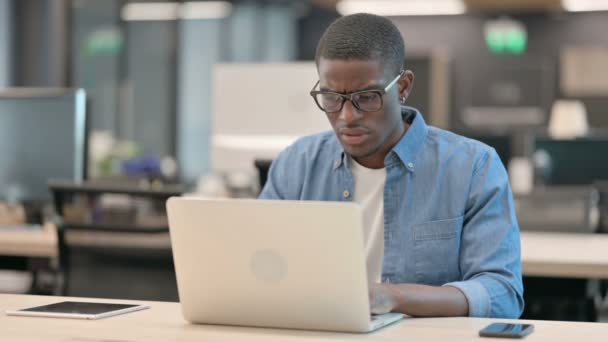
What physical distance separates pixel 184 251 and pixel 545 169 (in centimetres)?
443

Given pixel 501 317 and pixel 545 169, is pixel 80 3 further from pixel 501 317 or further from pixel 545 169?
pixel 501 317

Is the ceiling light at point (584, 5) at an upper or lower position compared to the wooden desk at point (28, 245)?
upper

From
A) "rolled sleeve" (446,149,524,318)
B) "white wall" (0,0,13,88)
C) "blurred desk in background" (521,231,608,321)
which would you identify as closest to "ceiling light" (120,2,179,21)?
"white wall" (0,0,13,88)

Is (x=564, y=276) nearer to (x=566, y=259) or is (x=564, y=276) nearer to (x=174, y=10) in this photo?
(x=566, y=259)

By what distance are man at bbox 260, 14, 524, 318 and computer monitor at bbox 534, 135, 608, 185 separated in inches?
145

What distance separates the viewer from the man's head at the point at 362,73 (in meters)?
2.26

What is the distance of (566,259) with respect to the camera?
3.32 metres

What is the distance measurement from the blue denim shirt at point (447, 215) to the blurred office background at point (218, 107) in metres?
0.74

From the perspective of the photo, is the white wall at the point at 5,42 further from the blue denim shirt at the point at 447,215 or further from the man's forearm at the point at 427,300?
the man's forearm at the point at 427,300

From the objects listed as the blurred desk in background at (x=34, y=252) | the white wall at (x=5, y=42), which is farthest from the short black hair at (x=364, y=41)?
the white wall at (x=5, y=42)

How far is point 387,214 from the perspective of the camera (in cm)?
244

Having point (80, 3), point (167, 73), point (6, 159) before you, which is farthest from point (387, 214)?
point (167, 73)

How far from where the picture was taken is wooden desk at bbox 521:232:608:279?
3.26 metres

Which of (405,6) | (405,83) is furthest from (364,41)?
(405,6)
